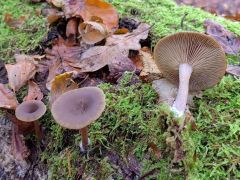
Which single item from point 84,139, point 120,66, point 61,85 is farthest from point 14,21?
point 84,139

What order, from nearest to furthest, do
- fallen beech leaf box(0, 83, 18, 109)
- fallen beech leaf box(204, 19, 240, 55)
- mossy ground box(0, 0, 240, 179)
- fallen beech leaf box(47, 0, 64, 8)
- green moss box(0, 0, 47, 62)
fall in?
1. mossy ground box(0, 0, 240, 179)
2. fallen beech leaf box(0, 83, 18, 109)
3. fallen beech leaf box(204, 19, 240, 55)
4. green moss box(0, 0, 47, 62)
5. fallen beech leaf box(47, 0, 64, 8)

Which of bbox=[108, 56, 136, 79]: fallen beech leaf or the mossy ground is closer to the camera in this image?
the mossy ground

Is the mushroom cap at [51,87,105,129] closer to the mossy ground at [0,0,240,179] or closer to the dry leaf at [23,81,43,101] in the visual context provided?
the mossy ground at [0,0,240,179]

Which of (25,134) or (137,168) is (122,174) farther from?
(25,134)

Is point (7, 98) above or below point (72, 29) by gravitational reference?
below

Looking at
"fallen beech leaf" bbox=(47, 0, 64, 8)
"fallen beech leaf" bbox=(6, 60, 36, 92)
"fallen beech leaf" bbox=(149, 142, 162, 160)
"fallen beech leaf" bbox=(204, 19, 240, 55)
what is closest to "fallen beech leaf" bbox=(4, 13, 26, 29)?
"fallen beech leaf" bbox=(47, 0, 64, 8)

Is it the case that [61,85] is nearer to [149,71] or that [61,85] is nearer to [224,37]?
[149,71]
